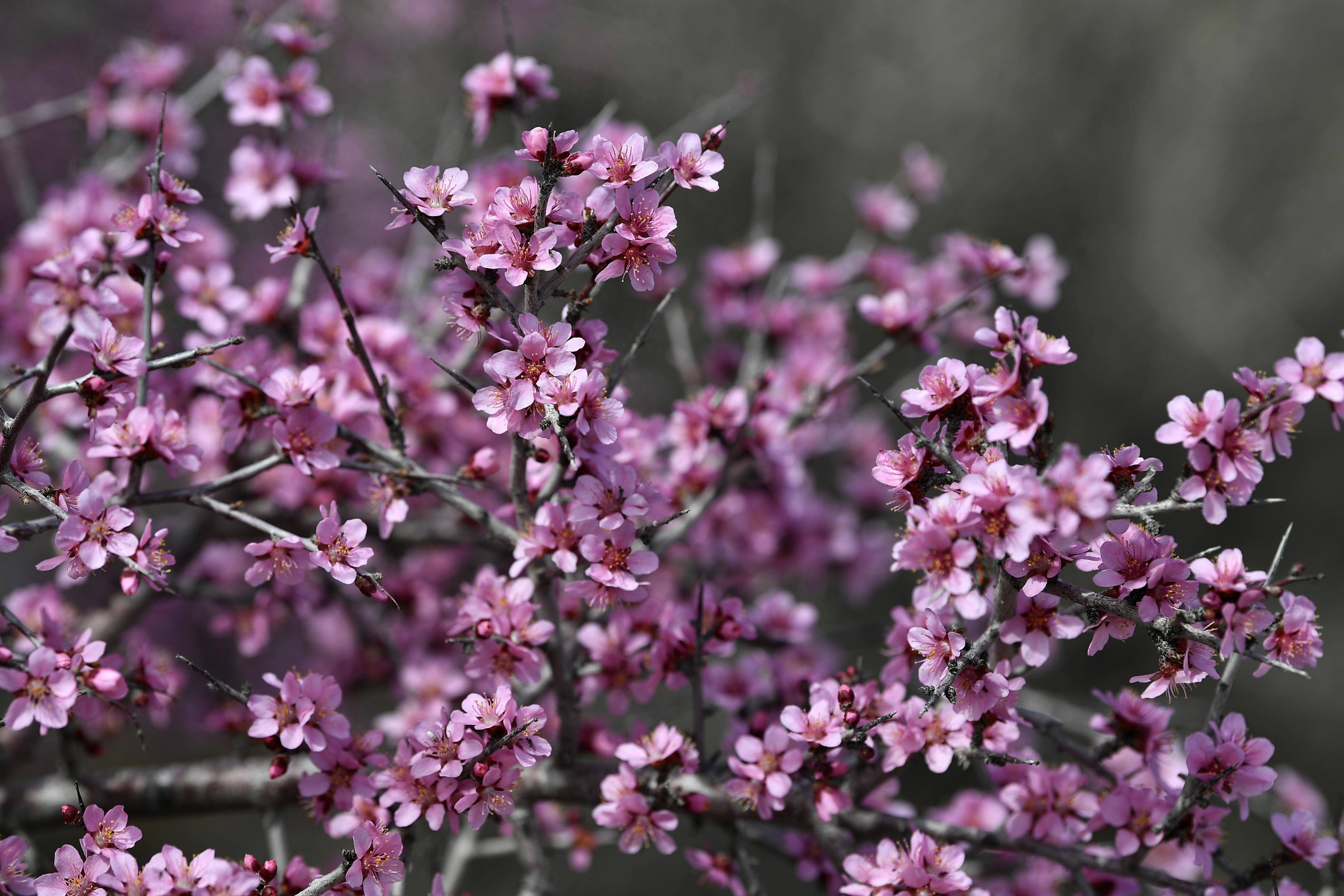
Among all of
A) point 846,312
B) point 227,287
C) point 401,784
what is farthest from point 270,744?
point 846,312

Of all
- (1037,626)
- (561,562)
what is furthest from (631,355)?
(1037,626)

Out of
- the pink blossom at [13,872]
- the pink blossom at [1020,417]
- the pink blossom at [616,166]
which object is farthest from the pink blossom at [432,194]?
the pink blossom at [13,872]

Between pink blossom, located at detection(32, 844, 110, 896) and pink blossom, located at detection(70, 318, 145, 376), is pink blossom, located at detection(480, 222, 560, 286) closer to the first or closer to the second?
pink blossom, located at detection(70, 318, 145, 376)

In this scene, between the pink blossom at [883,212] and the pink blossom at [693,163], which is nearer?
the pink blossom at [693,163]

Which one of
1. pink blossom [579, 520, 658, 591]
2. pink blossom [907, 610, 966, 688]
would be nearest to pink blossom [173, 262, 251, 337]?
pink blossom [579, 520, 658, 591]

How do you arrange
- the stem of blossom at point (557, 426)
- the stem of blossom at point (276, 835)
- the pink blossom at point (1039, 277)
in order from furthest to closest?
1. the pink blossom at point (1039, 277)
2. the stem of blossom at point (276, 835)
3. the stem of blossom at point (557, 426)

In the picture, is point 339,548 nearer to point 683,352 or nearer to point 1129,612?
point 1129,612

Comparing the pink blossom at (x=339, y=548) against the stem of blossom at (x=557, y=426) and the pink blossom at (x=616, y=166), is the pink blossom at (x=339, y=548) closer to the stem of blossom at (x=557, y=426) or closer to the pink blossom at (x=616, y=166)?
the stem of blossom at (x=557, y=426)
